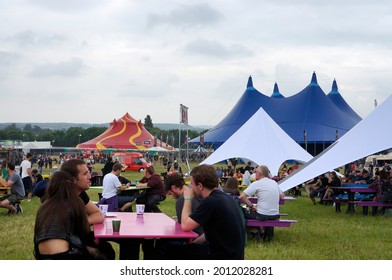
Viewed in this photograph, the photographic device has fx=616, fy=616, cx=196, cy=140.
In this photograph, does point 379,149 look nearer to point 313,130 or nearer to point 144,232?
point 144,232

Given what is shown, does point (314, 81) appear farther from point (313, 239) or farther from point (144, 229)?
point (144, 229)

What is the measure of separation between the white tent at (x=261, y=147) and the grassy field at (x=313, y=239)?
5.28 meters

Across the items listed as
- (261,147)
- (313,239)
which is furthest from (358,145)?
(261,147)

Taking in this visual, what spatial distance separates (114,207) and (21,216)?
86.5 inches

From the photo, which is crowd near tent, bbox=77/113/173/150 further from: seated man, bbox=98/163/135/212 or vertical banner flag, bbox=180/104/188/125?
seated man, bbox=98/163/135/212

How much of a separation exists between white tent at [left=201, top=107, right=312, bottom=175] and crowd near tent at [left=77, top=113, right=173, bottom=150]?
33.4 metres

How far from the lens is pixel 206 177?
421 cm

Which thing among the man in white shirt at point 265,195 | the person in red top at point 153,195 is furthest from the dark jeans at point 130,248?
the person in red top at point 153,195

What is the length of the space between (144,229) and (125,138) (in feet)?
→ 161

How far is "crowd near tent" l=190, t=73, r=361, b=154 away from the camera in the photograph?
3538cm

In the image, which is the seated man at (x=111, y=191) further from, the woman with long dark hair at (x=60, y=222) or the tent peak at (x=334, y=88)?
the tent peak at (x=334, y=88)

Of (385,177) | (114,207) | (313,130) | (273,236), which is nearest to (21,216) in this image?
(114,207)

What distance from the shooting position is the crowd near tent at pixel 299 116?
3538cm

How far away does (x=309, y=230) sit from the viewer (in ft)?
31.5
